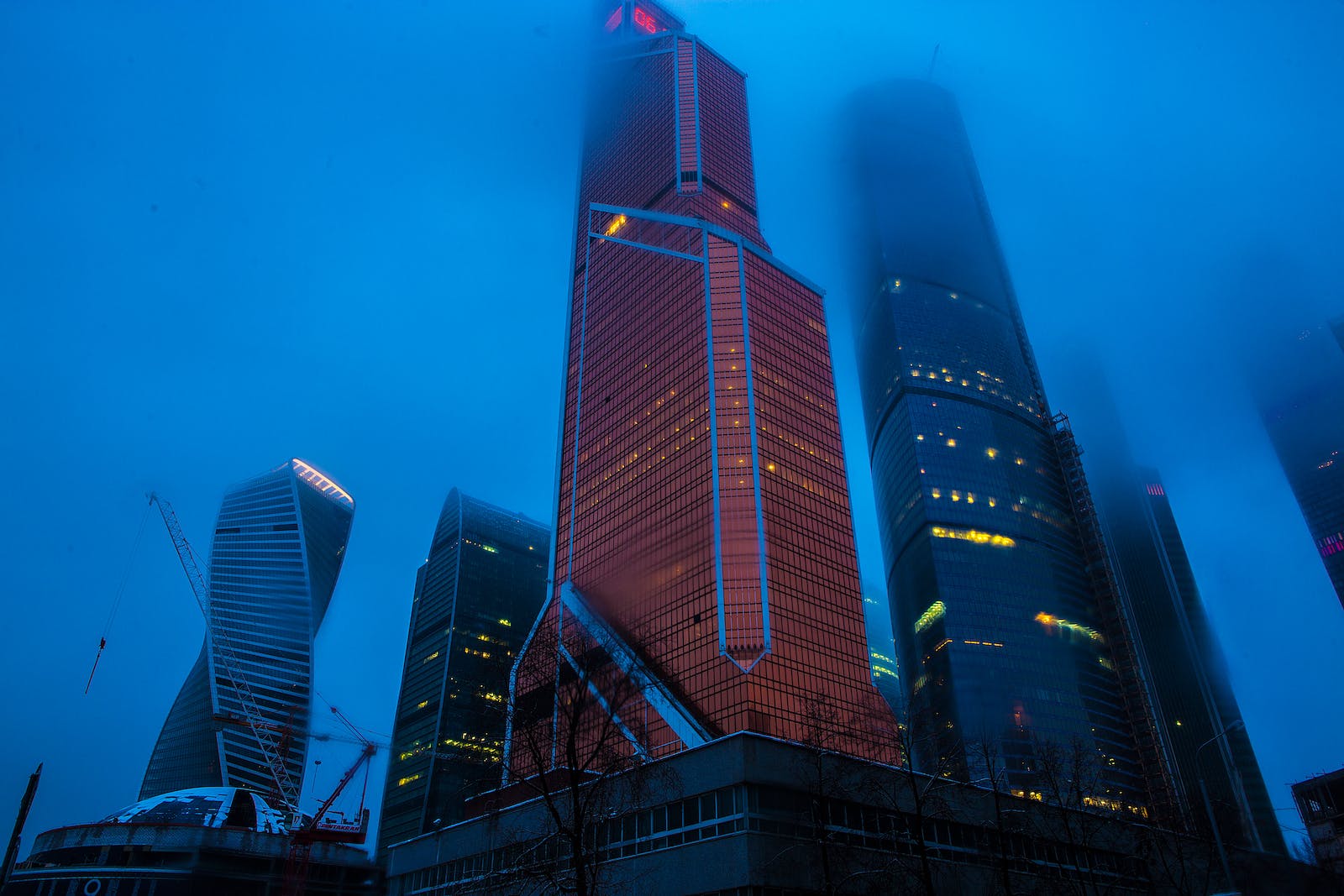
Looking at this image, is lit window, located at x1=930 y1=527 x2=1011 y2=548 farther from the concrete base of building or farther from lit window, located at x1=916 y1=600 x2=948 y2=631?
the concrete base of building

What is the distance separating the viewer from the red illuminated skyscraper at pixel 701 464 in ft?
351

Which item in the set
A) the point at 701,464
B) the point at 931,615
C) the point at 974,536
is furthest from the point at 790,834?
the point at 974,536

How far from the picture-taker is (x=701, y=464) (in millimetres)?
120375

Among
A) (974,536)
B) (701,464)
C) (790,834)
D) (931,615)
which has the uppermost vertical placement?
(974,536)

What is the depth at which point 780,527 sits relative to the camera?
117m

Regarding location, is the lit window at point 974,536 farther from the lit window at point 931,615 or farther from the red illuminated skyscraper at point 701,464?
the red illuminated skyscraper at point 701,464

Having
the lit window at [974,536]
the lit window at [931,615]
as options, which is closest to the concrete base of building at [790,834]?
the lit window at [931,615]

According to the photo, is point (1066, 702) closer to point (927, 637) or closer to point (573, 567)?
point (927, 637)

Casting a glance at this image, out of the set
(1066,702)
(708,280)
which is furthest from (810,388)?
(1066,702)

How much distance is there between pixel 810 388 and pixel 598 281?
4855cm

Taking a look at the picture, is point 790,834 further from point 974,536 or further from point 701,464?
point 974,536

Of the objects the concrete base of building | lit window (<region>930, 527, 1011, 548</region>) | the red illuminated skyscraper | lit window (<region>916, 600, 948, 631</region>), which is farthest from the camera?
lit window (<region>930, 527, 1011, 548</region>)

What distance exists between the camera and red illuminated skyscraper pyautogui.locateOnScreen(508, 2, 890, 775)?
107m

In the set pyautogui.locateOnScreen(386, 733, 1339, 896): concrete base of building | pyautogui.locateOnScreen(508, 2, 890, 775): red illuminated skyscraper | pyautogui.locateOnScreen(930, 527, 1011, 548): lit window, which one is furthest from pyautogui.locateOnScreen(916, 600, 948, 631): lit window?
pyautogui.locateOnScreen(386, 733, 1339, 896): concrete base of building
